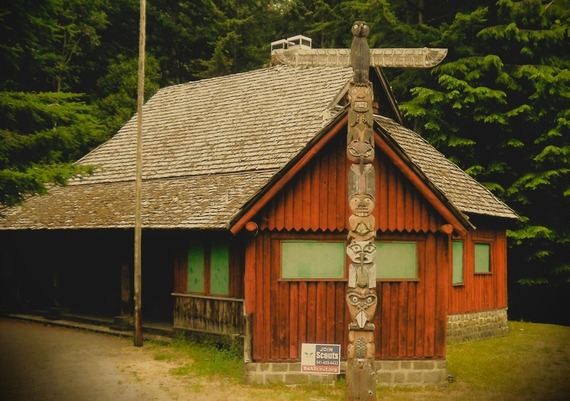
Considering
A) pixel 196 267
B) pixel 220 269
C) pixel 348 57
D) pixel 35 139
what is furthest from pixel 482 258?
pixel 35 139

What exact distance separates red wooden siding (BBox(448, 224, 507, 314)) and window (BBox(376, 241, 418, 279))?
4869mm

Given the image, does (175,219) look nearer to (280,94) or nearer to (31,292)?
(280,94)

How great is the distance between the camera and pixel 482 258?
1878 centimetres

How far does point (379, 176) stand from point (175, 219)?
5543 millimetres

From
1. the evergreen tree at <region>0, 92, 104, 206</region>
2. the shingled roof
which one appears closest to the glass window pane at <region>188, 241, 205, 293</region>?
the shingled roof

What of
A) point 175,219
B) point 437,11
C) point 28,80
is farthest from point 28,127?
point 437,11

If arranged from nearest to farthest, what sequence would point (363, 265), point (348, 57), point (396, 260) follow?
point (363, 265)
point (348, 57)
point (396, 260)

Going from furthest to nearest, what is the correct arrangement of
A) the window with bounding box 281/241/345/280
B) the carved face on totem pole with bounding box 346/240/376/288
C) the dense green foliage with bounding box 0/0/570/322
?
1. the dense green foliage with bounding box 0/0/570/322
2. the window with bounding box 281/241/345/280
3. the carved face on totem pole with bounding box 346/240/376/288

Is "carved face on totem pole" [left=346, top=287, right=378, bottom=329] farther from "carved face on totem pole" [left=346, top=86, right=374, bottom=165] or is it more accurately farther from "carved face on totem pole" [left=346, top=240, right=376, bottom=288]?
"carved face on totem pole" [left=346, top=86, right=374, bottom=165]

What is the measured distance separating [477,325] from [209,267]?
26.8 feet

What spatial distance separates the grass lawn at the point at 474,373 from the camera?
1160cm

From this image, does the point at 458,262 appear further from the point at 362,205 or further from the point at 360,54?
the point at 360,54

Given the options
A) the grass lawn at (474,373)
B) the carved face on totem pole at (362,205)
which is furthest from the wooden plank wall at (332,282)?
the carved face on totem pole at (362,205)

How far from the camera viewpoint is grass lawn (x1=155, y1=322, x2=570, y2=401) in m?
11.6
